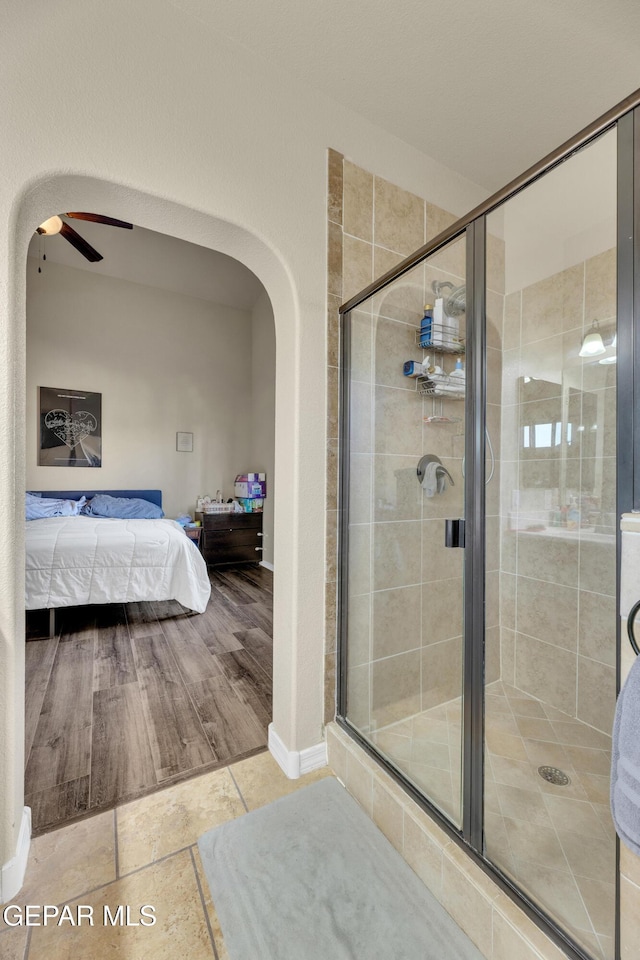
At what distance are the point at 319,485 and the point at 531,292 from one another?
117 cm

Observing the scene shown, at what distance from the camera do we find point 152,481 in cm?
498

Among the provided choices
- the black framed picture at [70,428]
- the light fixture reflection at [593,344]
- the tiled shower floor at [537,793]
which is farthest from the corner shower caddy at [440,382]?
the black framed picture at [70,428]

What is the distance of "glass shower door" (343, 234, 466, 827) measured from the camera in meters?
1.46

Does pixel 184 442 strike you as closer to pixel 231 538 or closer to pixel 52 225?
pixel 231 538

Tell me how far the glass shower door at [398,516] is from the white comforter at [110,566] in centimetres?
190

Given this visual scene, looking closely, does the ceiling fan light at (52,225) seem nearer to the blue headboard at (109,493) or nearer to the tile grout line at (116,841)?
the blue headboard at (109,493)

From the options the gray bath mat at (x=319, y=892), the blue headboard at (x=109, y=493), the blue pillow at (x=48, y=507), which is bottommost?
the gray bath mat at (x=319, y=892)

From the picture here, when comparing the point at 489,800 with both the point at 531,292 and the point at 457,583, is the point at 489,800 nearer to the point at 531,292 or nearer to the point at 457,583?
the point at 457,583

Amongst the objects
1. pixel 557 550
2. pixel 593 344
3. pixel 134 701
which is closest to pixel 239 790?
pixel 134 701

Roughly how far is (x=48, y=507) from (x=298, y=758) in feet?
12.1

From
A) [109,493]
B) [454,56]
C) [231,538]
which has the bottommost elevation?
[231,538]

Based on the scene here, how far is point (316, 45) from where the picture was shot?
4.77 feet

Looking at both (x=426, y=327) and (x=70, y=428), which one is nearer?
(x=426, y=327)

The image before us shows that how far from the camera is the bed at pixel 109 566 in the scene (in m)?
2.77
